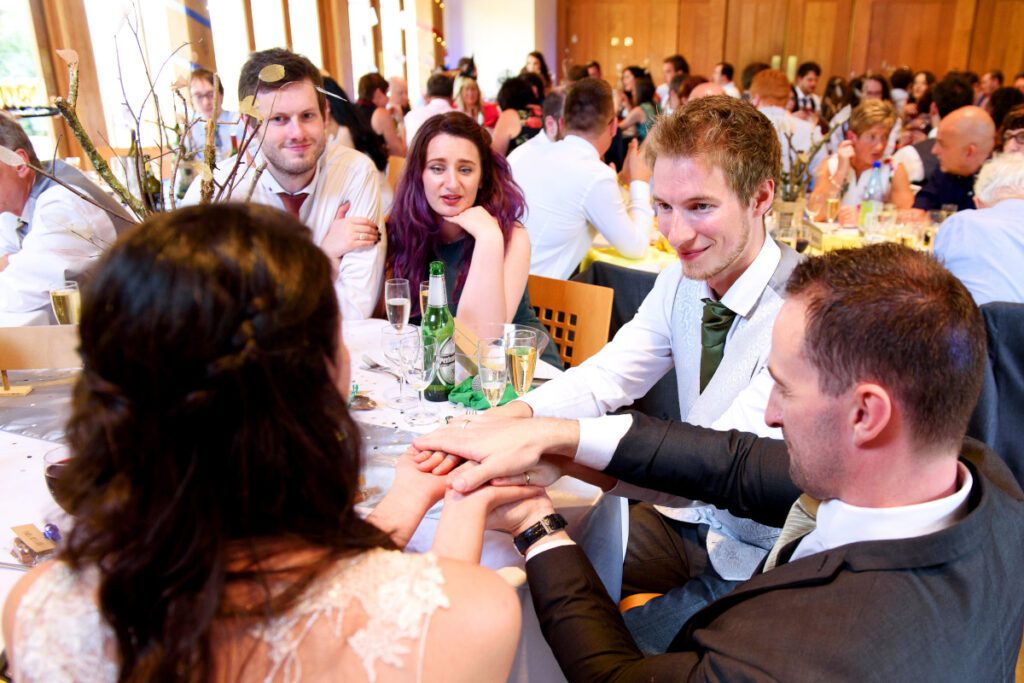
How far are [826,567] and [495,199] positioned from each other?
2.03 meters

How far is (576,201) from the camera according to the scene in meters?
3.63

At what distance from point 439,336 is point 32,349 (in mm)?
1052

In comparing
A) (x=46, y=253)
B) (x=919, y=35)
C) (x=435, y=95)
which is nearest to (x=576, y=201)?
(x=46, y=253)

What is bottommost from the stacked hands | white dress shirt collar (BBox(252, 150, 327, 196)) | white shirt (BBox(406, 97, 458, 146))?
the stacked hands

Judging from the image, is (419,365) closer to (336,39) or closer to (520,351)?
(520,351)

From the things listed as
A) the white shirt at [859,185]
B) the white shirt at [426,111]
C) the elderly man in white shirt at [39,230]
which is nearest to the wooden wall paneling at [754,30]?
the white shirt at [426,111]

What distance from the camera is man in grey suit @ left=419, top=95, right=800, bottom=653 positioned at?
1.65 metres

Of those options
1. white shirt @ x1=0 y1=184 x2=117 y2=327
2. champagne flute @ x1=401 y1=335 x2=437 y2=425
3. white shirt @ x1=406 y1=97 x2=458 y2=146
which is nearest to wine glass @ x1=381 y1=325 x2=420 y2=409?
champagne flute @ x1=401 y1=335 x2=437 y2=425

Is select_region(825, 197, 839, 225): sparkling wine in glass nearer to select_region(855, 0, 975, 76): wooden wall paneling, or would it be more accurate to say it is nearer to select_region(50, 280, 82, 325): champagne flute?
select_region(50, 280, 82, 325): champagne flute

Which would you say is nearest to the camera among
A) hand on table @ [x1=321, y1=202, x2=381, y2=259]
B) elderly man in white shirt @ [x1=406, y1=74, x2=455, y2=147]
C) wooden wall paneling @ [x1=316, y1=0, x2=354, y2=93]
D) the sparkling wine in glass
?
hand on table @ [x1=321, y1=202, x2=381, y2=259]

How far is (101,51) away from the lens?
6.27m

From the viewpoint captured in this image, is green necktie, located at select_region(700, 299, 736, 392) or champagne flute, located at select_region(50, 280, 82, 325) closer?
green necktie, located at select_region(700, 299, 736, 392)

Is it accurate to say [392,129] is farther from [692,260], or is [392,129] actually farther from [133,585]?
[133,585]

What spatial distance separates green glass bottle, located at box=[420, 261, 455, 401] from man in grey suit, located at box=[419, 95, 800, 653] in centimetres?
22
